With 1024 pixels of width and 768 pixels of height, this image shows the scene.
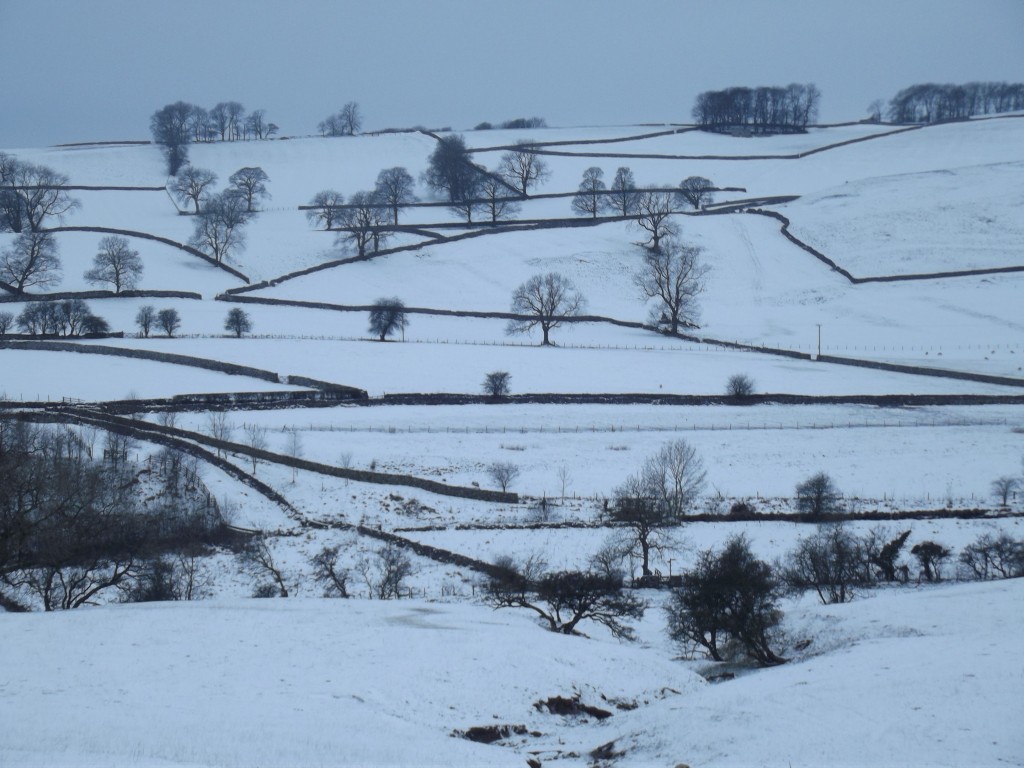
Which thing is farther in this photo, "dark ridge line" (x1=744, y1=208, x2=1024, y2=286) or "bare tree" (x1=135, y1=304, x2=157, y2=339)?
"dark ridge line" (x1=744, y1=208, x2=1024, y2=286)

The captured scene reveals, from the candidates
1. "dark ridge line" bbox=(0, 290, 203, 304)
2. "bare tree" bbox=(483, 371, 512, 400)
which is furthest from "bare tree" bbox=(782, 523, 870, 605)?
"dark ridge line" bbox=(0, 290, 203, 304)

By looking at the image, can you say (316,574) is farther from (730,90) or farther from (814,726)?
(730,90)

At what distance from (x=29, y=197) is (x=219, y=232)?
2139cm

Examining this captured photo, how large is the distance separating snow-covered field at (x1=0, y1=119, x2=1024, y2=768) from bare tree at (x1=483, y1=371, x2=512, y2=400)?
143cm

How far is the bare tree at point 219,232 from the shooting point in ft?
258

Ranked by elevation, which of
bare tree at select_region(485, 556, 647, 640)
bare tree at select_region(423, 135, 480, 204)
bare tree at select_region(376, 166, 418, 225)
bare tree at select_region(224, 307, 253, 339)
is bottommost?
bare tree at select_region(485, 556, 647, 640)

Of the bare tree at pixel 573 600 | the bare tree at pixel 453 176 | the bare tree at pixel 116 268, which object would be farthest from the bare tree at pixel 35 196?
the bare tree at pixel 573 600

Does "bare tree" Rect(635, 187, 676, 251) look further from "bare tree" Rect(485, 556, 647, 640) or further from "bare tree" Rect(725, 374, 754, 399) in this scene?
"bare tree" Rect(485, 556, 647, 640)

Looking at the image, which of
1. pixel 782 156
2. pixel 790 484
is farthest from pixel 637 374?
pixel 782 156

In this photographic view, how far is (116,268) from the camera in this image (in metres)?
66.8

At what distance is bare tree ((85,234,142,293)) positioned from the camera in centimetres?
6694

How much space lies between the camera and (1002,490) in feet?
117

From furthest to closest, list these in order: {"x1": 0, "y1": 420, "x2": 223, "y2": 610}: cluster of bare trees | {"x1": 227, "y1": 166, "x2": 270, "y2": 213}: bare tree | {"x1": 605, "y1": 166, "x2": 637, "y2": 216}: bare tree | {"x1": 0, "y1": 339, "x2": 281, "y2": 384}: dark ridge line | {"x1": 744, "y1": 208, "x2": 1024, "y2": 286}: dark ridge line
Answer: {"x1": 227, "y1": 166, "x2": 270, "y2": 213}: bare tree, {"x1": 605, "y1": 166, "x2": 637, "y2": 216}: bare tree, {"x1": 744, "y1": 208, "x2": 1024, "y2": 286}: dark ridge line, {"x1": 0, "y1": 339, "x2": 281, "y2": 384}: dark ridge line, {"x1": 0, "y1": 420, "x2": 223, "y2": 610}: cluster of bare trees

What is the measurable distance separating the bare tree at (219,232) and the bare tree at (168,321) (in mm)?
19589
